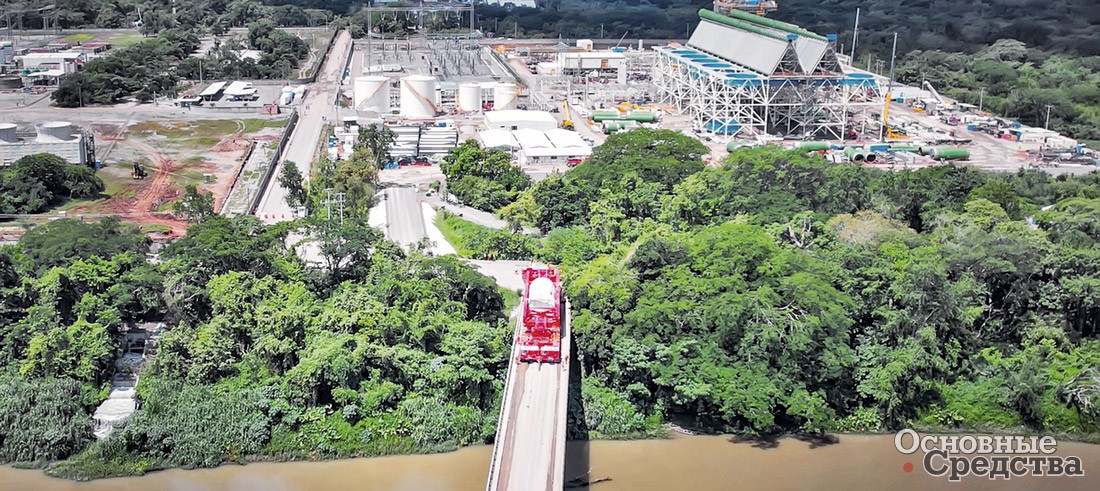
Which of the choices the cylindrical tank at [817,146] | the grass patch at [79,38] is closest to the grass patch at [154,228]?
the cylindrical tank at [817,146]

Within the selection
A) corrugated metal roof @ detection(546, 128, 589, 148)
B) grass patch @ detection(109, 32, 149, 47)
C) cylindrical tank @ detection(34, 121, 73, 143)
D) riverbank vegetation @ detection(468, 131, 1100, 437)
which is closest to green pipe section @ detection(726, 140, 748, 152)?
corrugated metal roof @ detection(546, 128, 589, 148)

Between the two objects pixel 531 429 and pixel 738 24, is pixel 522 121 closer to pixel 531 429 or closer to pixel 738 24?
pixel 738 24

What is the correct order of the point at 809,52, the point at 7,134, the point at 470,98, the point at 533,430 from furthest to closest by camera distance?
the point at 470,98
the point at 809,52
the point at 7,134
the point at 533,430

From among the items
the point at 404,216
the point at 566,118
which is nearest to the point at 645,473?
the point at 404,216

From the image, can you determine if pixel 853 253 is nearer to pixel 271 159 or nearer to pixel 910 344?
pixel 910 344

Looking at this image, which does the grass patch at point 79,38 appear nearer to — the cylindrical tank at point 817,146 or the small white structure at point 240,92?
the small white structure at point 240,92

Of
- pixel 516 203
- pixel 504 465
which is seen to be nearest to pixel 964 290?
pixel 504 465
